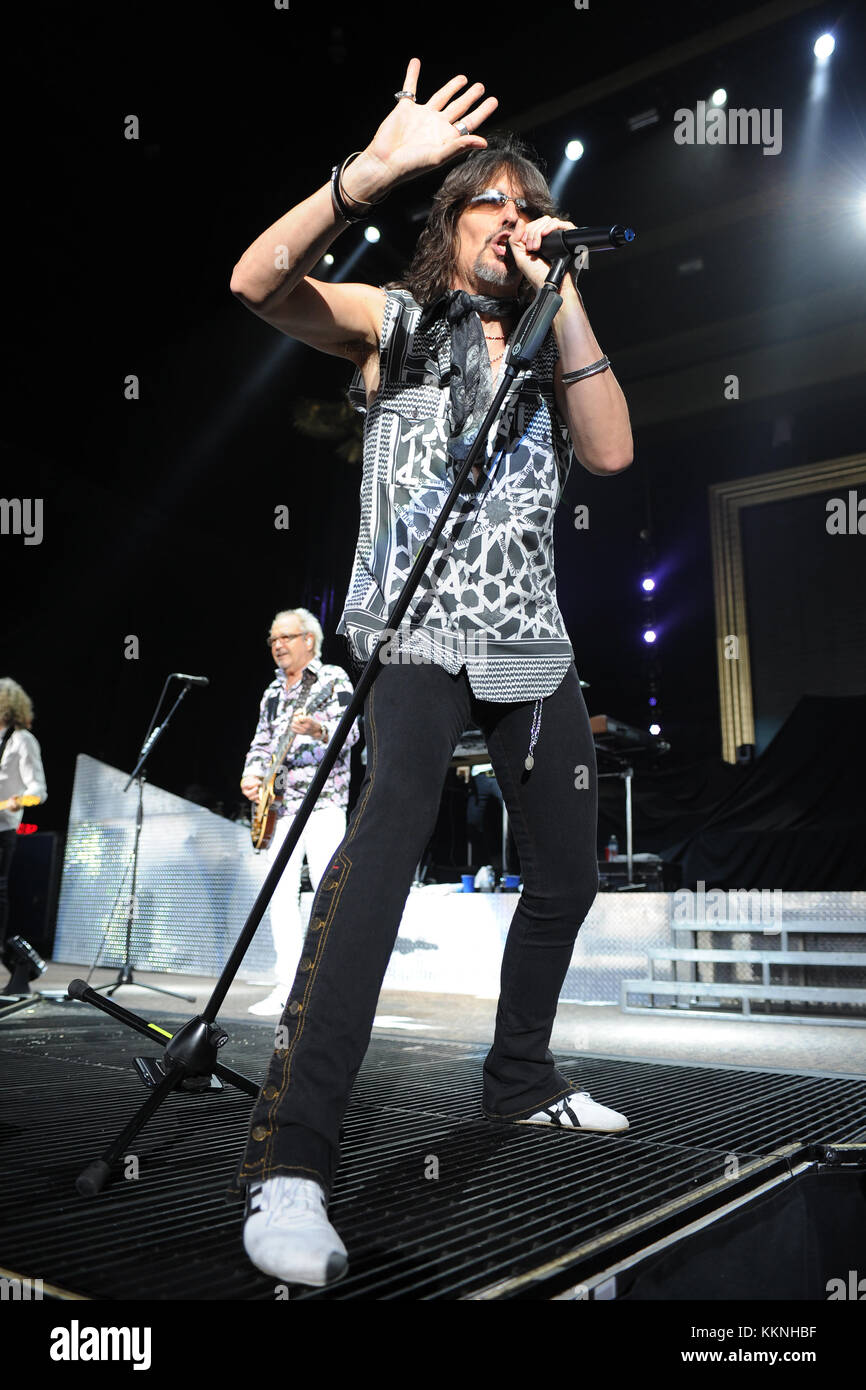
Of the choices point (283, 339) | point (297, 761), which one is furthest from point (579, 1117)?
point (283, 339)

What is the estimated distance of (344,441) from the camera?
33.6ft

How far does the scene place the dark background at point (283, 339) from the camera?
601cm

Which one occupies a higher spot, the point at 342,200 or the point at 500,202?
the point at 500,202

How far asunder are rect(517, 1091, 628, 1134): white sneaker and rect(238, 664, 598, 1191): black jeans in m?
0.02

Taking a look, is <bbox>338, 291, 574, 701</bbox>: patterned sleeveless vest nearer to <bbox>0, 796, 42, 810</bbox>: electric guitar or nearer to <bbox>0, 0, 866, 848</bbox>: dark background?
<bbox>0, 796, 42, 810</bbox>: electric guitar

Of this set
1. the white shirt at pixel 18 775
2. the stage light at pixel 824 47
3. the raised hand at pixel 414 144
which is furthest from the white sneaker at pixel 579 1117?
the stage light at pixel 824 47

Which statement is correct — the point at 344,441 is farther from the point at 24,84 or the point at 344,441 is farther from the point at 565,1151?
the point at 565,1151

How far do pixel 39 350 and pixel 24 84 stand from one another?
6.26 feet

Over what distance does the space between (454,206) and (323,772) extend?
1.08m

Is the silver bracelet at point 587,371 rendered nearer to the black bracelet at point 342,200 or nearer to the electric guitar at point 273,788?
the black bracelet at point 342,200

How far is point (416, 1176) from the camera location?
56.3 inches

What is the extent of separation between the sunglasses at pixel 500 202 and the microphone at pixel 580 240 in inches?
8.5

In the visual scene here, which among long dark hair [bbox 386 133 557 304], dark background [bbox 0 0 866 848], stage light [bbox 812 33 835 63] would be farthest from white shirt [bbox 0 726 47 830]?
stage light [bbox 812 33 835 63]

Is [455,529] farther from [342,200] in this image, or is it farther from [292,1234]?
[292,1234]
